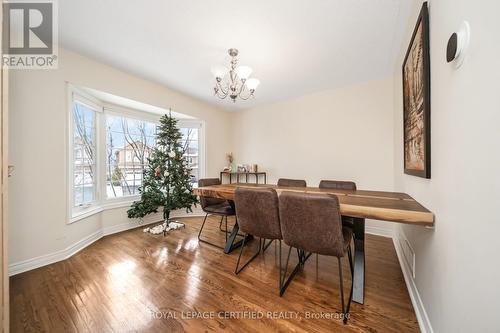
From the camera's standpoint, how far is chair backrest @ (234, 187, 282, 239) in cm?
164

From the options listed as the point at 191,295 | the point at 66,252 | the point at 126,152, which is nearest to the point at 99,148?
the point at 126,152

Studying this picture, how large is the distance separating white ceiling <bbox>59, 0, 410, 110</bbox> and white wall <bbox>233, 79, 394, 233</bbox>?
0.45 meters

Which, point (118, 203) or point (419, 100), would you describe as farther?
point (118, 203)

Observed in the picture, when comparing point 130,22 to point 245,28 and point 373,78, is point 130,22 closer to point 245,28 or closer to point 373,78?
point 245,28

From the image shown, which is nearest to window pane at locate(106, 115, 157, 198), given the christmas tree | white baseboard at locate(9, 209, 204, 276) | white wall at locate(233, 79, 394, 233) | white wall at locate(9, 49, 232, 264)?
the christmas tree

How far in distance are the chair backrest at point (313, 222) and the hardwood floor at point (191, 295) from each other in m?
0.50

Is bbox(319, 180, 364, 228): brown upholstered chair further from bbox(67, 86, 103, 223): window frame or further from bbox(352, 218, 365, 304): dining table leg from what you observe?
bbox(67, 86, 103, 223): window frame

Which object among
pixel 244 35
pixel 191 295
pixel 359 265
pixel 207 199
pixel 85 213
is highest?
pixel 244 35

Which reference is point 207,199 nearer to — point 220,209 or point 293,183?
point 220,209

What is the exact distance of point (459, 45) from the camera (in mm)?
766

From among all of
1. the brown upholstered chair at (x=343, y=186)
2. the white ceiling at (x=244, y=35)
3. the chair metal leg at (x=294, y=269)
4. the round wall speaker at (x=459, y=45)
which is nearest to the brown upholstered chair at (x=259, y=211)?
the chair metal leg at (x=294, y=269)

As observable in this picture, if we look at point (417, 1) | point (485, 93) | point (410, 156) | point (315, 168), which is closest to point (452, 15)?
point (485, 93)

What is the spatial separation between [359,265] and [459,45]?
64.7 inches

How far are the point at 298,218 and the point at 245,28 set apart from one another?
1901mm
